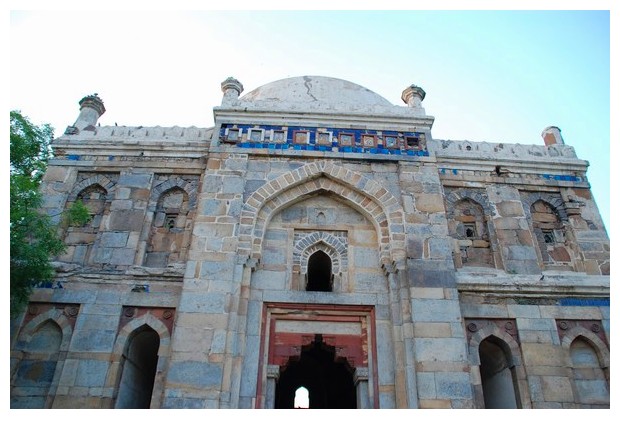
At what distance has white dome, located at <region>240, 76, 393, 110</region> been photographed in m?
10.4

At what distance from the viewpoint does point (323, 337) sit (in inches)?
299

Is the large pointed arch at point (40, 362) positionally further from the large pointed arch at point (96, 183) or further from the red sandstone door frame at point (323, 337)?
the red sandstone door frame at point (323, 337)

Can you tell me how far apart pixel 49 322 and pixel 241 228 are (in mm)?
3303

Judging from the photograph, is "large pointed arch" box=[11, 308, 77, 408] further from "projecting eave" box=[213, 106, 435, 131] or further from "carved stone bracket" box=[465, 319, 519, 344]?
"carved stone bracket" box=[465, 319, 519, 344]

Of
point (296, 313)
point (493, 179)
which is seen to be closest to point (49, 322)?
point (296, 313)

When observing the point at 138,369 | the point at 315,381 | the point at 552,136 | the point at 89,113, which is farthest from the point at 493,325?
the point at 89,113

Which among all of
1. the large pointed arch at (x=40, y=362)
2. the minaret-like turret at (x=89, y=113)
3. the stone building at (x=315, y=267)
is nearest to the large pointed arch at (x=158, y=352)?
the stone building at (x=315, y=267)

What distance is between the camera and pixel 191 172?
9.21 m

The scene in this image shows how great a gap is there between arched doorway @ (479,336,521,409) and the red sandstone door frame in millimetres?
2050

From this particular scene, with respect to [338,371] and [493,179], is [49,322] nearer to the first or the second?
[338,371]

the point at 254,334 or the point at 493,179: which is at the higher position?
the point at 493,179

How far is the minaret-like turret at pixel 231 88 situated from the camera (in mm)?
9836

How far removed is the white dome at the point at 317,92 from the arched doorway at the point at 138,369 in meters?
5.08

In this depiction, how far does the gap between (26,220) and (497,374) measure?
7.51 meters
